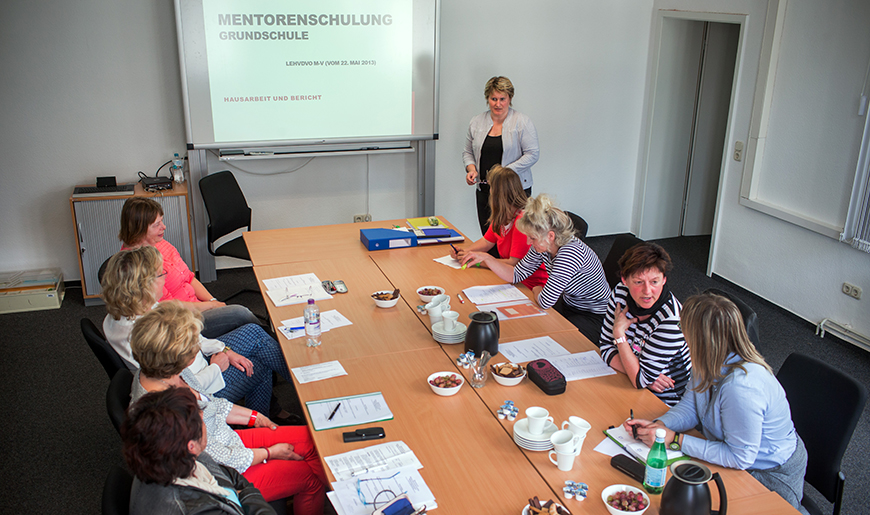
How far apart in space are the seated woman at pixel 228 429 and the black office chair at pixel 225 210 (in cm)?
218

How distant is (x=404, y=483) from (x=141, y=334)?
1.06m

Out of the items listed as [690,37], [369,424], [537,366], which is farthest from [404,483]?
[690,37]

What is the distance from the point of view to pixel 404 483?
1.97 m

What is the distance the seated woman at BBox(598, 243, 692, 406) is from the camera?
254 cm

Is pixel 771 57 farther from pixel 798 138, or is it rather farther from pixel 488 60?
pixel 488 60

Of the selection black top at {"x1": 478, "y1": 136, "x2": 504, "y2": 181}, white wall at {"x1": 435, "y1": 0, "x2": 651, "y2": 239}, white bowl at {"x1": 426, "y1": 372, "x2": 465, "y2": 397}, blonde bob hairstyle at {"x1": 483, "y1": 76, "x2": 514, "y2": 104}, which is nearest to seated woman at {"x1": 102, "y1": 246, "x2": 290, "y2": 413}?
white bowl at {"x1": 426, "y1": 372, "x2": 465, "y2": 397}

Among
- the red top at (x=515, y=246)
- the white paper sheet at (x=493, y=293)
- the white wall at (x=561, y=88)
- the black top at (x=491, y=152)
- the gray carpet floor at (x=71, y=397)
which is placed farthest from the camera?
the white wall at (x=561, y=88)

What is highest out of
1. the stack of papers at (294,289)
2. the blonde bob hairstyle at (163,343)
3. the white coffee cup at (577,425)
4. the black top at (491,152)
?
the black top at (491,152)

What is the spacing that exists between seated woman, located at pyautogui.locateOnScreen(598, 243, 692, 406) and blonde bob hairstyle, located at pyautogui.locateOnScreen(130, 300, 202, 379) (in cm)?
167

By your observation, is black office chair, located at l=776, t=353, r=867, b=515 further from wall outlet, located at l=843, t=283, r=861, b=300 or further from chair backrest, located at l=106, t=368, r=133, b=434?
wall outlet, located at l=843, t=283, r=861, b=300

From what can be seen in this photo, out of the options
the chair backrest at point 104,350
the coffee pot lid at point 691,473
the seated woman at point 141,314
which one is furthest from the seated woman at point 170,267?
the coffee pot lid at point 691,473

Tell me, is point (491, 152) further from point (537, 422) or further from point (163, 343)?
point (163, 343)

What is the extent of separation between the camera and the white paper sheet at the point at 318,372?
2.58 m

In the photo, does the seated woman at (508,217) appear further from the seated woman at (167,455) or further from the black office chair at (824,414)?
the seated woman at (167,455)
